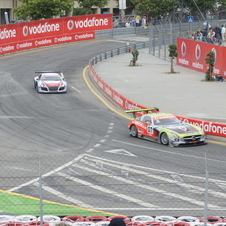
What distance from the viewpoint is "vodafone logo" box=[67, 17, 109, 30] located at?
6531 cm

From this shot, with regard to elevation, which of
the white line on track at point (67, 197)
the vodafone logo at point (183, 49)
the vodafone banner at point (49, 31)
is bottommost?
the white line on track at point (67, 197)

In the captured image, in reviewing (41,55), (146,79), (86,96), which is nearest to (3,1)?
(41,55)

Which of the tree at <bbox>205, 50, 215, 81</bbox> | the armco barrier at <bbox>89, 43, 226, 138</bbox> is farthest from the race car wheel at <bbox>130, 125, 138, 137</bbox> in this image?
the tree at <bbox>205, 50, 215, 81</bbox>

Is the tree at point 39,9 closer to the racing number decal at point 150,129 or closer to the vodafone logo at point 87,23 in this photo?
the vodafone logo at point 87,23

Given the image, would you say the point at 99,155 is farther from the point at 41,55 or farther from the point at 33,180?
the point at 41,55

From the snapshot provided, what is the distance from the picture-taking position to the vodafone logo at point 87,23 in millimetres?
65312

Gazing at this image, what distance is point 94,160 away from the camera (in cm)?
1948

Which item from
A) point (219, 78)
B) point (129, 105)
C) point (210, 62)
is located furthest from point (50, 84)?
point (219, 78)

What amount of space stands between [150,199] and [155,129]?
9149 millimetres

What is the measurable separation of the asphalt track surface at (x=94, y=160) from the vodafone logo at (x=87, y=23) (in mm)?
27225

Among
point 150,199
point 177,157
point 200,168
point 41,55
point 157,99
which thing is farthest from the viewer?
point 41,55

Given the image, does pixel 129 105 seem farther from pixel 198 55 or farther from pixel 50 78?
pixel 198 55

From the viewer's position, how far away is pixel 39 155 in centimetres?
2027

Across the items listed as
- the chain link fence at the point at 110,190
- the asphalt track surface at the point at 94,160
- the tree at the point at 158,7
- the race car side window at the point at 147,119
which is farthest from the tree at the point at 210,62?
the tree at the point at 158,7
